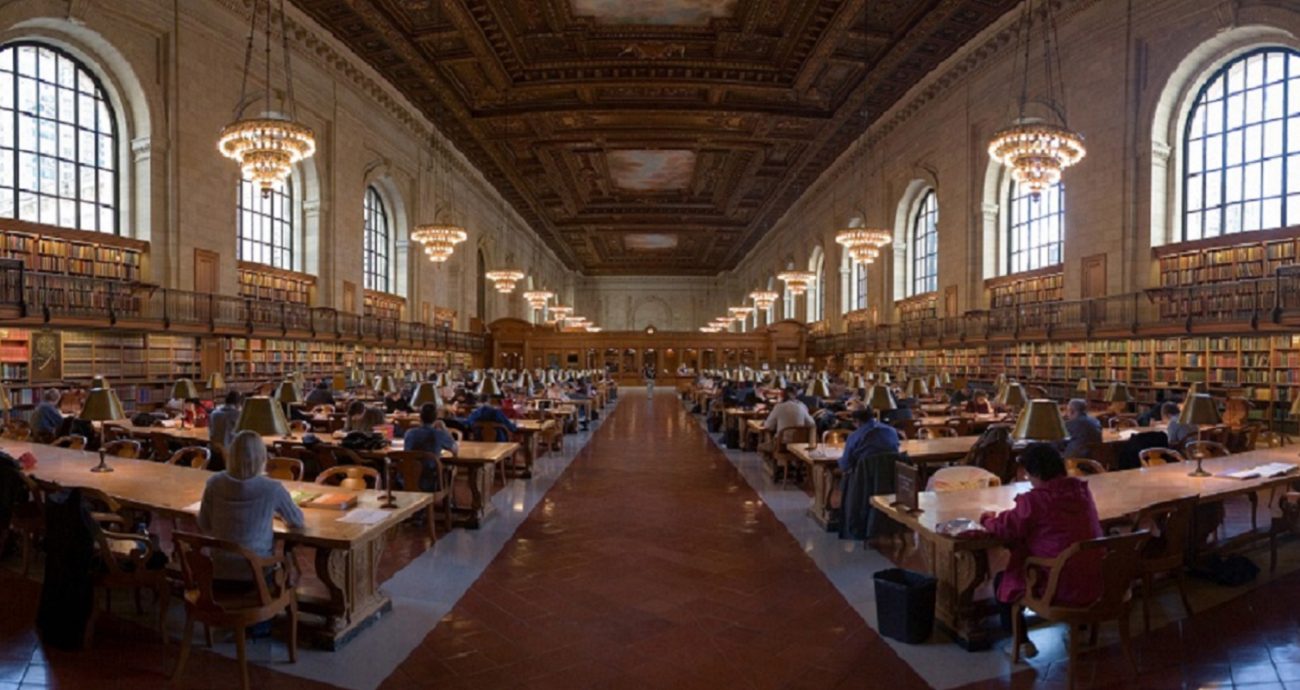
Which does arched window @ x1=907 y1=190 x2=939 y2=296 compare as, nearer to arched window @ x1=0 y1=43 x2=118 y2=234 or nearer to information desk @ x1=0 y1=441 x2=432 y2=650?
arched window @ x1=0 y1=43 x2=118 y2=234

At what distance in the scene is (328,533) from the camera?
147 inches

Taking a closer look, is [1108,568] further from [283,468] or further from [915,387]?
[915,387]

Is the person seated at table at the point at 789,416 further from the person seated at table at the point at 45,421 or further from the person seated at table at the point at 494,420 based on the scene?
the person seated at table at the point at 45,421

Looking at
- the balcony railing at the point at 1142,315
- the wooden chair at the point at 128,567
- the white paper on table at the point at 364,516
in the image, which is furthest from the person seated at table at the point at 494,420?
the balcony railing at the point at 1142,315

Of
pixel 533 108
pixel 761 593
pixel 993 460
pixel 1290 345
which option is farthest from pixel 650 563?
pixel 533 108

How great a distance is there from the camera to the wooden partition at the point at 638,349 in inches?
1367

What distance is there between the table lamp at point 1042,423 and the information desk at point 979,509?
1.48 feet

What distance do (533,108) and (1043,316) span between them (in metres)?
14.0

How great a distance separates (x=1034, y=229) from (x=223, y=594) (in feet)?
62.2

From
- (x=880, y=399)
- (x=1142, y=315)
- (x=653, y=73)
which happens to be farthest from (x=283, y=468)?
(x=653, y=73)

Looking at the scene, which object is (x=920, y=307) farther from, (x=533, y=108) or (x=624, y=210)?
(x=624, y=210)

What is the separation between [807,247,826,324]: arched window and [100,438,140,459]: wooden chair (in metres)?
28.5

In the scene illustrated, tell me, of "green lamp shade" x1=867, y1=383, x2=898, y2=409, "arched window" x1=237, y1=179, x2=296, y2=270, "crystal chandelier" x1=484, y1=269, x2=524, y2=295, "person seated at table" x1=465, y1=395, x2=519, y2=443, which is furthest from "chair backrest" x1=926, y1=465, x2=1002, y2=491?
"crystal chandelier" x1=484, y1=269, x2=524, y2=295

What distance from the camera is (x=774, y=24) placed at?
15227mm
